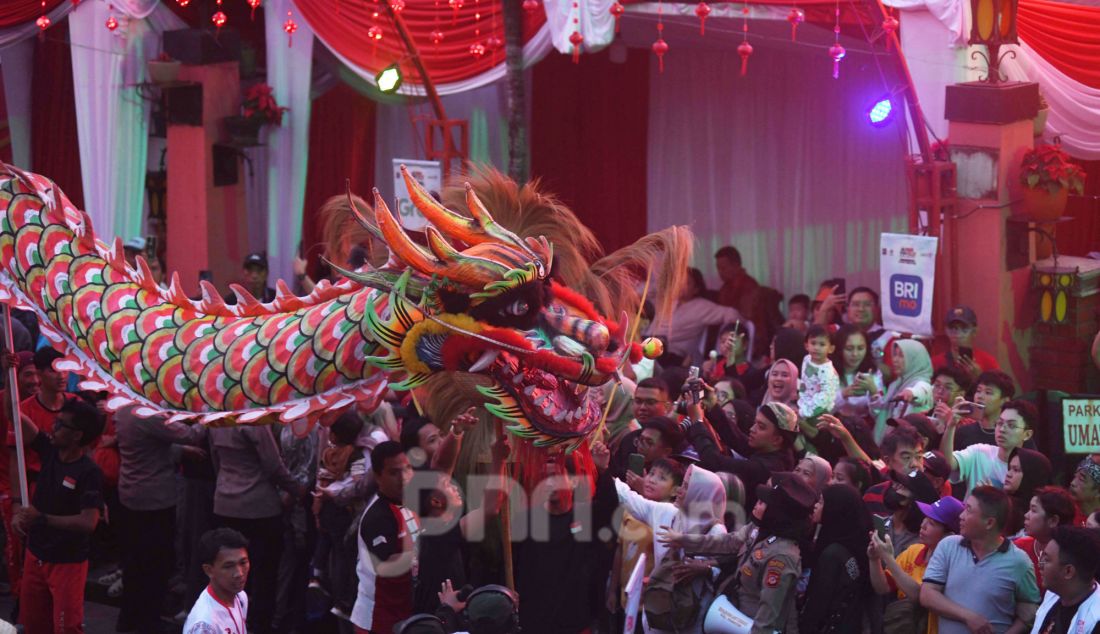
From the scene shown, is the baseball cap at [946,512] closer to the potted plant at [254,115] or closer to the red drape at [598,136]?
the potted plant at [254,115]

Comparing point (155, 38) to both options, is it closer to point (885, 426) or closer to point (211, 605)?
point (885, 426)

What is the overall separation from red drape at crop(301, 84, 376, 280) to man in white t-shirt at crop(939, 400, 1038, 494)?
6527mm

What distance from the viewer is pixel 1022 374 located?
923cm

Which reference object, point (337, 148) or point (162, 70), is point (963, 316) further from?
point (337, 148)

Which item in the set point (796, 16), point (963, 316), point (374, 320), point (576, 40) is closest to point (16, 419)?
point (374, 320)

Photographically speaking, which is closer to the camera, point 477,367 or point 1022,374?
point 477,367

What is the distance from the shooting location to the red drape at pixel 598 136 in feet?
39.8

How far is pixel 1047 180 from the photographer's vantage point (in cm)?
874

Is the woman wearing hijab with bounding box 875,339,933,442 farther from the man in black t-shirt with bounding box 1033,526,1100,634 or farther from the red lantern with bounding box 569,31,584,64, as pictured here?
the man in black t-shirt with bounding box 1033,526,1100,634

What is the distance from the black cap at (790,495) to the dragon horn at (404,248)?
1.36 metres

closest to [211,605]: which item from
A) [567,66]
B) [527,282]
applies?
[527,282]

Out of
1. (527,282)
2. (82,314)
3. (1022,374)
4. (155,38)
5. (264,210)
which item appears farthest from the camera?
(264,210)

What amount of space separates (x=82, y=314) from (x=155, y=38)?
14.7ft

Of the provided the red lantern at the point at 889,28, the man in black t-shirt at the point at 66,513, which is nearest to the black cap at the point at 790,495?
the man in black t-shirt at the point at 66,513
